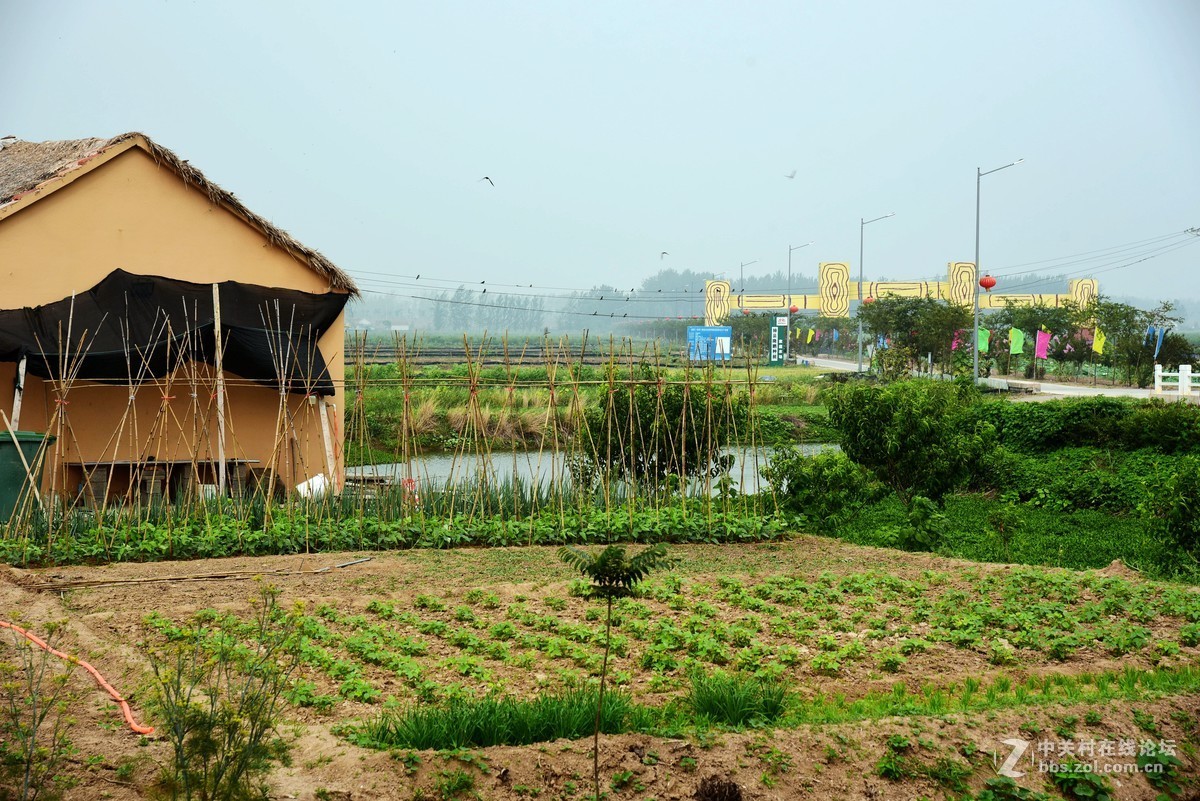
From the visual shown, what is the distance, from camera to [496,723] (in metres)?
4.82

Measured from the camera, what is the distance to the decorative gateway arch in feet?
204

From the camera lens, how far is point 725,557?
9.77 metres

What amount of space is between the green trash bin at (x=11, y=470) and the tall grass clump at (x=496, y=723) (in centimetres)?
720

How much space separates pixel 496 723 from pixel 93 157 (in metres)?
11.1

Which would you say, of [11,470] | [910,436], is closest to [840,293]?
[910,436]

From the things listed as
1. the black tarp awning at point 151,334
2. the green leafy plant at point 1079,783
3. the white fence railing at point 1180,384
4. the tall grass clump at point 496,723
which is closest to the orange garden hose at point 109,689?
the tall grass clump at point 496,723

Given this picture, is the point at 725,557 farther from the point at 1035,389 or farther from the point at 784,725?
the point at 1035,389

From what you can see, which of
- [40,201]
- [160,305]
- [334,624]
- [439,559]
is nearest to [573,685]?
[334,624]

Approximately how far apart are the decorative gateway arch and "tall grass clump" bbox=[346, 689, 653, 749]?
5712 centimetres

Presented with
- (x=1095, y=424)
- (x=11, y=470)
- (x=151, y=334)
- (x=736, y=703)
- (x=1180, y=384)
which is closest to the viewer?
(x=736, y=703)

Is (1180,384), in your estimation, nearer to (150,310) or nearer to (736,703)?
(150,310)

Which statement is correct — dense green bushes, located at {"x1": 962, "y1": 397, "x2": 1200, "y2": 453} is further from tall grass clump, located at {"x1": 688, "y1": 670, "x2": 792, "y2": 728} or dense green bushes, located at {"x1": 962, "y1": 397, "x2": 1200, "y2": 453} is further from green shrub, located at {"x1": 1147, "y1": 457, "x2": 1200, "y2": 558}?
tall grass clump, located at {"x1": 688, "y1": 670, "x2": 792, "y2": 728}

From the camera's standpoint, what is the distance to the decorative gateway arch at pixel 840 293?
62031 mm

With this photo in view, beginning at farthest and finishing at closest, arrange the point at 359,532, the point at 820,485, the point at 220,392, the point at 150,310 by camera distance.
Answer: the point at 150,310
the point at 820,485
the point at 220,392
the point at 359,532
